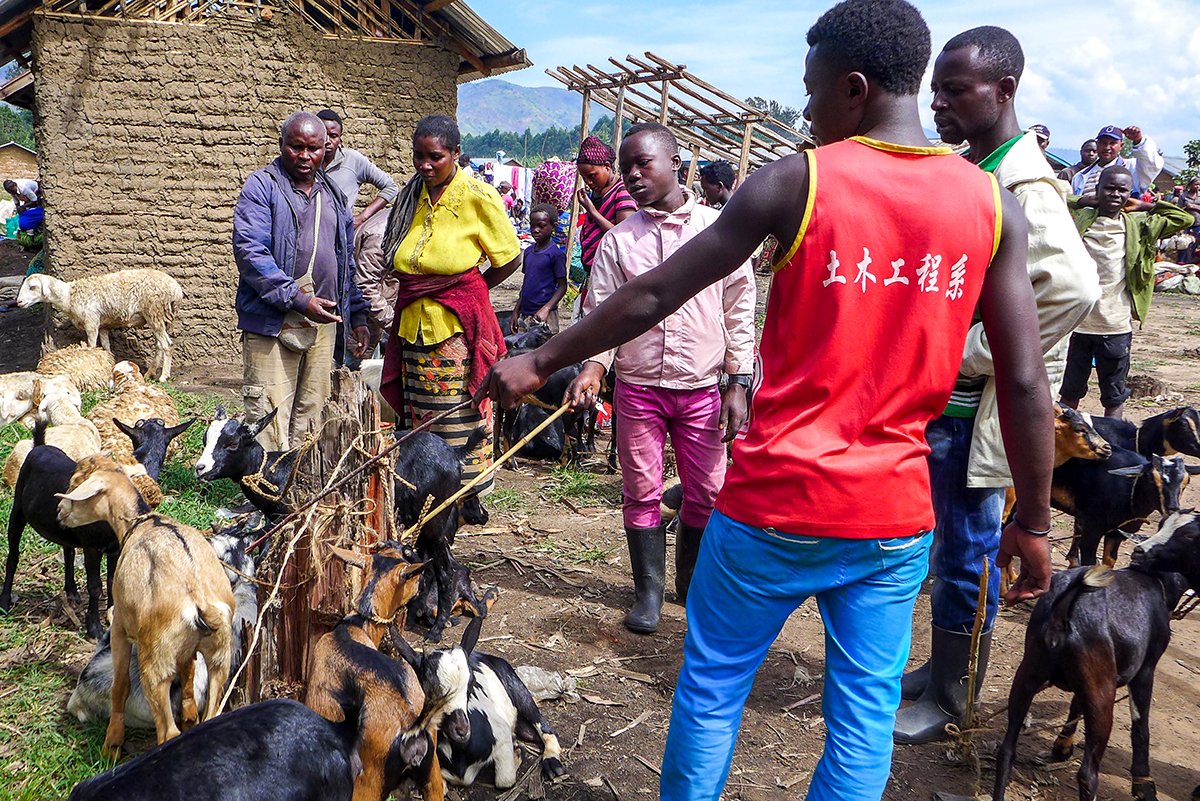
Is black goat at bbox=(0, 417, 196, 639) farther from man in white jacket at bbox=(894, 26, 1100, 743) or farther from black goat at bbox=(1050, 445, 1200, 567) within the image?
black goat at bbox=(1050, 445, 1200, 567)

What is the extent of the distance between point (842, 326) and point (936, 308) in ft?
0.68

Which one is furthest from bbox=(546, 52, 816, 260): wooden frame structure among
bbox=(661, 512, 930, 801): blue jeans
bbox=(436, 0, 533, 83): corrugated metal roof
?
bbox=(661, 512, 930, 801): blue jeans

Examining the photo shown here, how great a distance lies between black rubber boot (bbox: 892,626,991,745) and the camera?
134 inches

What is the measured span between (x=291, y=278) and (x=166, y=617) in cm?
310

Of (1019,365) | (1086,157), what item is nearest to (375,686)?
(1019,365)

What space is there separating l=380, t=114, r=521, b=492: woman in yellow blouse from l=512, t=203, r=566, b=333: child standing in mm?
3368

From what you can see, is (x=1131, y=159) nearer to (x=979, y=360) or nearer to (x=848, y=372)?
(x=979, y=360)

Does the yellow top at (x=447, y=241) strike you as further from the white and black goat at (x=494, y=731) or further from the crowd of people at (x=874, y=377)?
the white and black goat at (x=494, y=731)

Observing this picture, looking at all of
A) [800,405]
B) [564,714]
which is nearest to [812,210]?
[800,405]

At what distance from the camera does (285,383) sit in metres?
5.77

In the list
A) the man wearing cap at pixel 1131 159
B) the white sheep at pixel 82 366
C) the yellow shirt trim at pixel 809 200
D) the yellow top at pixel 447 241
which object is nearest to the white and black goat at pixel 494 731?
the yellow shirt trim at pixel 809 200

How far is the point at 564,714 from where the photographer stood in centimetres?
371

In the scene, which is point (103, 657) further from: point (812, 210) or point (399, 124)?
point (399, 124)

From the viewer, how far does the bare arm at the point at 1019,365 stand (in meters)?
1.94
